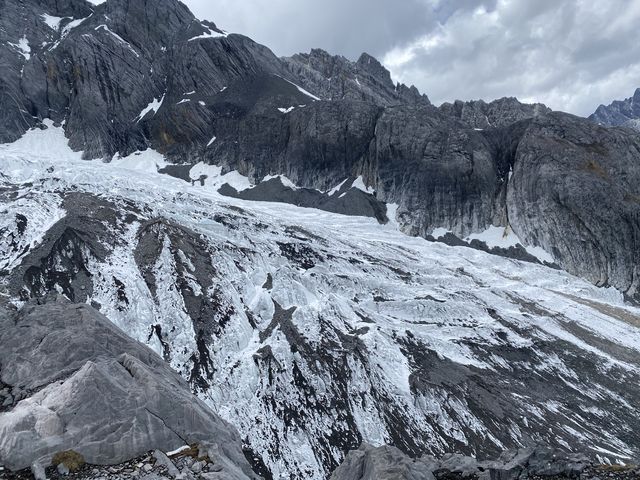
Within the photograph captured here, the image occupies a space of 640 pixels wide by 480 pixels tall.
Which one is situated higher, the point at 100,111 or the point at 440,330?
the point at 100,111

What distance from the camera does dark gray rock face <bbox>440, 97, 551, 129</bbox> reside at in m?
142

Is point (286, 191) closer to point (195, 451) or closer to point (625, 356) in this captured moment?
point (625, 356)

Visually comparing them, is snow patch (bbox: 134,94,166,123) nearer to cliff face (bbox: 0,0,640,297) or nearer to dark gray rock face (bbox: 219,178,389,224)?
cliff face (bbox: 0,0,640,297)

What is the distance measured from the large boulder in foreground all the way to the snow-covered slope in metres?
21.8

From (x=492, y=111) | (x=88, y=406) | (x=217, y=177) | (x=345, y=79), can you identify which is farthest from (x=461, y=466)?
(x=345, y=79)

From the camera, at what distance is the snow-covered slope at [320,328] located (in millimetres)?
42875

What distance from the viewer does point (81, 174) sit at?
7819cm

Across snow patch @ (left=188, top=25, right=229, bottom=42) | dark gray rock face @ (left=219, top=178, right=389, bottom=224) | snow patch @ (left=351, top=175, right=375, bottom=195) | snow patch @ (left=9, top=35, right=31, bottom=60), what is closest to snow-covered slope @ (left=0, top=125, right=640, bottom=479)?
dark gray rock face @ (left=219, top=178, right=389, bottom=224)

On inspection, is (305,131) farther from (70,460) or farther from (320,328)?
(70,460)

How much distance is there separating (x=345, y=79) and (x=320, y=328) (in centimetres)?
13836

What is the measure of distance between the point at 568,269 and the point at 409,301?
4665cm

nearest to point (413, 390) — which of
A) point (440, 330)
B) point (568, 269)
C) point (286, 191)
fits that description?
point (440, 330)

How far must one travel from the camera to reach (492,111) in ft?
485

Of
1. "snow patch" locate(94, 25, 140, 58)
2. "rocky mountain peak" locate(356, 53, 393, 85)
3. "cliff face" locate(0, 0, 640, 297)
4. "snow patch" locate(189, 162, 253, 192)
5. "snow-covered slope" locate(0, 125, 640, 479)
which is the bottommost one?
"snow-covered slope" locate(0, 125, 640, 479)
